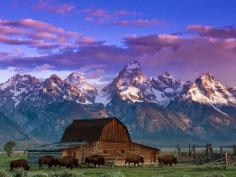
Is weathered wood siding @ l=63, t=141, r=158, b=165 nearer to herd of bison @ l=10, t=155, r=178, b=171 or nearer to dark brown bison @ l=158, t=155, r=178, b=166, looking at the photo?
herd of bison @ l=10, t=155, r=178, b=171

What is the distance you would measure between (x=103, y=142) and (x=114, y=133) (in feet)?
13.6

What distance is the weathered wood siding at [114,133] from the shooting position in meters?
98.5

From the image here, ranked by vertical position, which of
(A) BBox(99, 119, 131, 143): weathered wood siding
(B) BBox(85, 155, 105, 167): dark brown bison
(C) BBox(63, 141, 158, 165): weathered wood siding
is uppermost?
(A) BBox(99, 119, 131, 143): weathered wood siding

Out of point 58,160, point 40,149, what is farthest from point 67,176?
point 40,149

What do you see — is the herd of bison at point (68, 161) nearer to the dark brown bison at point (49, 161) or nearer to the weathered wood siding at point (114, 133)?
the dark brown bison at point (49, 161)

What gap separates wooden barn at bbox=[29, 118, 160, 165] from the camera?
309 ft

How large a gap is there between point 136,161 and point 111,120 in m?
12.5

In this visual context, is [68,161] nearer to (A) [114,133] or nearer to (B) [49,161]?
(B) [49,161]

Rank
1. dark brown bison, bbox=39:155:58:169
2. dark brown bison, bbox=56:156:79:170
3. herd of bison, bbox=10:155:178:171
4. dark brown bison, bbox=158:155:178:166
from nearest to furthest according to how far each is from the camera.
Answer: herd of bison, bbox=10:155:178:171 < dark brown bison, bbox=56:156:79:170 < dark brown bison, bbox=39:155:58:169 < dark brown bison, bbox=158:155:178:166

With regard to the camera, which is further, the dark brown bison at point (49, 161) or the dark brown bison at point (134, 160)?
the dark brown bison at point (134, 160)

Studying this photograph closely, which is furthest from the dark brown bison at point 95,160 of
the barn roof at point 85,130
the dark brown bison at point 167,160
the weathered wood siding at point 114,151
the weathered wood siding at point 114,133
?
the weathered wood siding at point 114,133

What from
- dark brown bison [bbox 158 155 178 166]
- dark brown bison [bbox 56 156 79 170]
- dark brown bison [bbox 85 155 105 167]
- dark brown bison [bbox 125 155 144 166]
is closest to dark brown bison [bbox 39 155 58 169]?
dark brown bison [bbox 56 156 79 170]

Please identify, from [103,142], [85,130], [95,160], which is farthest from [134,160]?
[85,130]

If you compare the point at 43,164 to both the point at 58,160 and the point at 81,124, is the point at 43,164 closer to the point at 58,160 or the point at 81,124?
the point at 58,160
